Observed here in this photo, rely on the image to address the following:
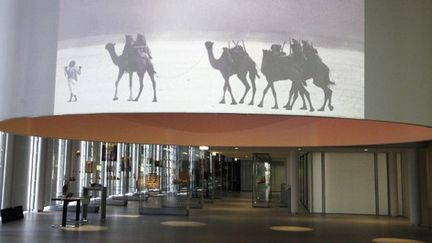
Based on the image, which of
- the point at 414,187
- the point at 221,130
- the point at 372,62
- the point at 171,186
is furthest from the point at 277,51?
the point at 171,186

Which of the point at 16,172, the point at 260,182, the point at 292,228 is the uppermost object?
the point at 16,172

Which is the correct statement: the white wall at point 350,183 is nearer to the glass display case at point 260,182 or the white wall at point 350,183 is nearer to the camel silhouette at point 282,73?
the glass display case at point 260,182

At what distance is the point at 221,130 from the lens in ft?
22.0

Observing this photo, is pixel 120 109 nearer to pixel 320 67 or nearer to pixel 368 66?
pixel 320 67

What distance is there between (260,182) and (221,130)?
29.0m

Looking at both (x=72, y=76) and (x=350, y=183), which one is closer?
(x=72, y=76)

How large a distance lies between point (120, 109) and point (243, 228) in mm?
16680

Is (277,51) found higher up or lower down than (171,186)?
higher up

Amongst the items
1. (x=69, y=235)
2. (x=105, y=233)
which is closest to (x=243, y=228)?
(x=105, y=233)

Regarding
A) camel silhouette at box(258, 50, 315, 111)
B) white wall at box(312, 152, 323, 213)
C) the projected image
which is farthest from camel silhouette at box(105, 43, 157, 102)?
white wall at box(312, 152, 323, 213)

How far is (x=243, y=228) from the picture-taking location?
1986 centimetres

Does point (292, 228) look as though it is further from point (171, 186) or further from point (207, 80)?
point (207, 80)

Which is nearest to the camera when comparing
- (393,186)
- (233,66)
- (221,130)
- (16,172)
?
(233,66)

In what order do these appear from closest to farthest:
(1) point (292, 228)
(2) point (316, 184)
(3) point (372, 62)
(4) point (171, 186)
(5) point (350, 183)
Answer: (3) point (372, 62) < (1) point (292, 228) < (5) point (350, 183) < (2) point (316, 184) < (4) point (171, 186)
